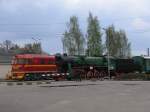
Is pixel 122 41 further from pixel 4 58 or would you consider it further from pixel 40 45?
pixel 4 58

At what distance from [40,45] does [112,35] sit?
18.7m

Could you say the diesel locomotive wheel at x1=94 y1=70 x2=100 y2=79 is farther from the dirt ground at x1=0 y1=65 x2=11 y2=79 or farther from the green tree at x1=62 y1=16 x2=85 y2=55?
the green tree at x1=62 y1=16 x2=85 y2=55

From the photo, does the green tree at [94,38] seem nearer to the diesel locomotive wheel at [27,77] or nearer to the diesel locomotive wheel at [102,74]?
the diesel locomotive wheel at [102,74]

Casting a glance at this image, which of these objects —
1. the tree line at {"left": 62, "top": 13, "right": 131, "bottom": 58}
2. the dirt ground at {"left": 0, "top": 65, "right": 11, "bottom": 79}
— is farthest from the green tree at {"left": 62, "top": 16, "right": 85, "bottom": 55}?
the dirt ground at {"left": 0, "top": 65, "right": 11, "bottom": 79}

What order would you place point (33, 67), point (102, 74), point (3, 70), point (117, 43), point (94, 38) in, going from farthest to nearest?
point (117, 43)
point (94, 38)
point (3, 70)
point (102, 74)
point (33, 67)

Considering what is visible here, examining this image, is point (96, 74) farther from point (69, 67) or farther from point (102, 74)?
point (69, 67)

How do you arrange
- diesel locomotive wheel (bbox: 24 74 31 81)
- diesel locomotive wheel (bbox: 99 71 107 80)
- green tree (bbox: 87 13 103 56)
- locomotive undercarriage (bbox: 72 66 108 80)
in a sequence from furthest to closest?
green tree (bbox: 87 13 103 56), diesel locomotive wheel (bbox: 99 71 107 80), locomotive undercarriage (bbox: 72 66 108 80), diesel locomotive wheel (bbox: 24 74 31 81)

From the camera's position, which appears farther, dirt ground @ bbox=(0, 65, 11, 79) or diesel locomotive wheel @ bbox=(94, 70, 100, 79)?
dirt ground @ bbox=(0, 65, 11, 79)

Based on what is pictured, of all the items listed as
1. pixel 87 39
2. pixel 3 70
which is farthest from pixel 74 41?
pixel 3 70

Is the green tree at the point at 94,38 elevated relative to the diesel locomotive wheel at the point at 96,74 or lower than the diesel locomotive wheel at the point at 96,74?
elevated

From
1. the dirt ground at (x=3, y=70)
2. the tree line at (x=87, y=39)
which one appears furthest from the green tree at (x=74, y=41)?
the dirt ground at (x=3, y=70)

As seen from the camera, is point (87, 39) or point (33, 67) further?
point (87, 39)

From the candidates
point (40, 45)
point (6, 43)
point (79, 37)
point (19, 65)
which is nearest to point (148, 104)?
point (19, 65)

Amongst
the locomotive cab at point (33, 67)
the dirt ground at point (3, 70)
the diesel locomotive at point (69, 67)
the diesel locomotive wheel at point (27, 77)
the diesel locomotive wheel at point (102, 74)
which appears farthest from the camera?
the dirt ground at point (3, 70)
